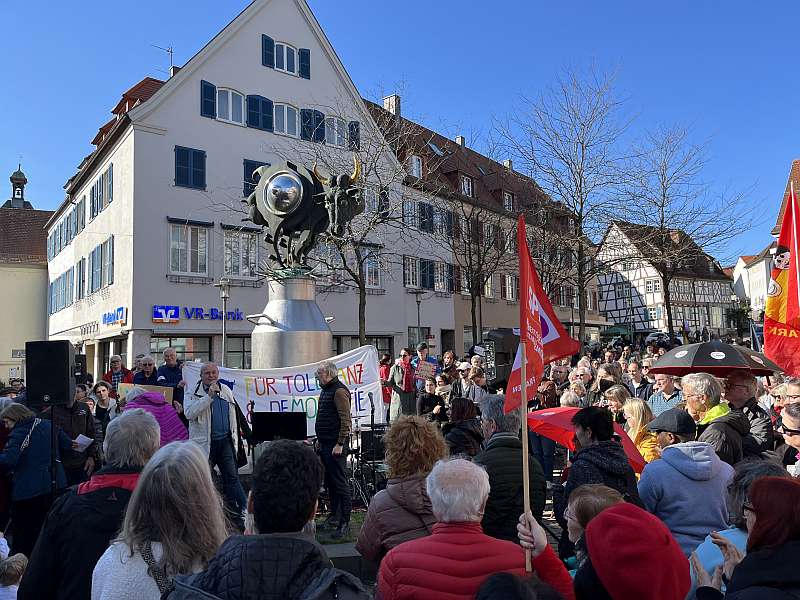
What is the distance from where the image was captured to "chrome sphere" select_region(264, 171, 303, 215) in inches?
462

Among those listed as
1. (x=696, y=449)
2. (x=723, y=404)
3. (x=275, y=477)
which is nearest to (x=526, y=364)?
(x=696, y=449)

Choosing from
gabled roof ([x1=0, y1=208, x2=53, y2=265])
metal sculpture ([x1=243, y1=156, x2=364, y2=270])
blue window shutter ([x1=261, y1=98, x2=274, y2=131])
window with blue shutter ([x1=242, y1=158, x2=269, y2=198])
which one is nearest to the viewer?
metal sculpture ([x1=243, y1=156, x2=364, y2=270])

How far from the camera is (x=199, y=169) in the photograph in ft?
89.6

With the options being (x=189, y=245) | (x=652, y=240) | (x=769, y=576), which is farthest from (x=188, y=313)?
(x=769, y=576)

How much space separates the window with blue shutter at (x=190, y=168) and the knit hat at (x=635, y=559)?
85.8 ft

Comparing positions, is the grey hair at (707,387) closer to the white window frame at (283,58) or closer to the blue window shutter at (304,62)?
the white window frame at (283,58)

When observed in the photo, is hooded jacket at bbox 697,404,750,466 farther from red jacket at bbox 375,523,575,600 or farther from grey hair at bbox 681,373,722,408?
red jacket at bbox 375,523,575,600

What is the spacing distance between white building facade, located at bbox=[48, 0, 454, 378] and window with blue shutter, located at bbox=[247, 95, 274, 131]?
0.16 feet

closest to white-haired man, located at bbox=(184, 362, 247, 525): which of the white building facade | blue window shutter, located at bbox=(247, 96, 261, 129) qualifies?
the white building facade

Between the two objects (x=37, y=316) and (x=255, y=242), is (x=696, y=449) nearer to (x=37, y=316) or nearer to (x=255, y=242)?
(x=255, y=242)

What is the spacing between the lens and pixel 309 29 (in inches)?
1251

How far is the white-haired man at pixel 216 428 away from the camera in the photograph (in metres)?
8.16

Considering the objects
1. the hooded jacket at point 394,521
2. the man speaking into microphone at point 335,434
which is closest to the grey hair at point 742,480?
the hooded jacket at point 394,521

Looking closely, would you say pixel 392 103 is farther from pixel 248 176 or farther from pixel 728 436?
pixel 728 436
